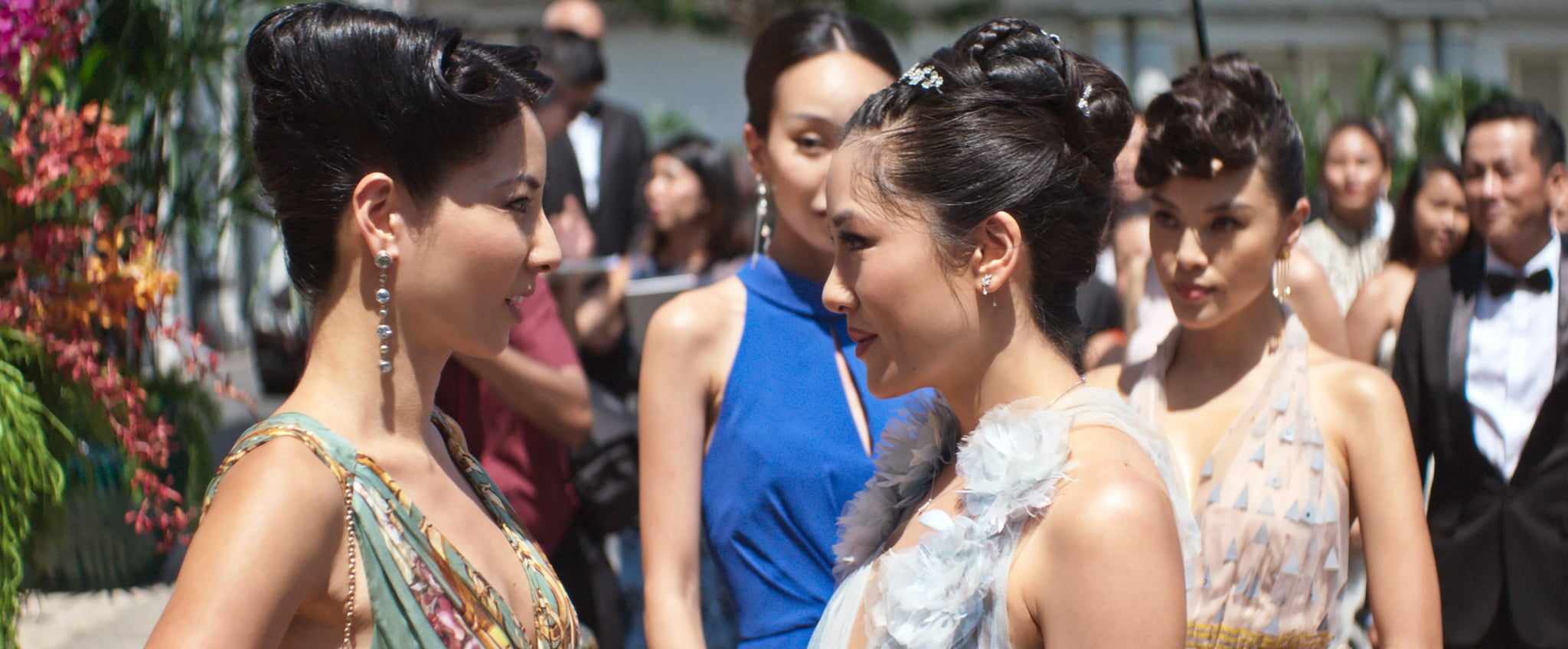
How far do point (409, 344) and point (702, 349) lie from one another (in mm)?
681

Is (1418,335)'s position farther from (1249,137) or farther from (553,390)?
(553,390)

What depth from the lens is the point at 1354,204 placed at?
5.43m

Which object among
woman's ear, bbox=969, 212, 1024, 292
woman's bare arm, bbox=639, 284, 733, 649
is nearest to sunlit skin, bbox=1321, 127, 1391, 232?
woman's bare arm, bbox=639, 284, 733, 649

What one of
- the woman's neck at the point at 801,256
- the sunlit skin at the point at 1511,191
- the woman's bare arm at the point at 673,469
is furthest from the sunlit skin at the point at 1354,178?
the woman's bare arm at the point at 673,469

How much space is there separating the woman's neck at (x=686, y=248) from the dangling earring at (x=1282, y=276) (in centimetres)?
347

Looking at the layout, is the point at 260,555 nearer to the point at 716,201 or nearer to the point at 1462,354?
the point at 1462,354

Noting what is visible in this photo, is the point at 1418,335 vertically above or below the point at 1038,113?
below

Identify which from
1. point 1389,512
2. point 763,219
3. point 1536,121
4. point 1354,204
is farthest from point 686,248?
point 1389,512

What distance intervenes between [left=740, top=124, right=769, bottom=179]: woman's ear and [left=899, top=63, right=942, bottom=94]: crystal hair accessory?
0.67 meters

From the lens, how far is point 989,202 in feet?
5.19

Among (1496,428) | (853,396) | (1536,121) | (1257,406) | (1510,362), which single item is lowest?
(1496,428)

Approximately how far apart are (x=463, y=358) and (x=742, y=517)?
111 centimetres

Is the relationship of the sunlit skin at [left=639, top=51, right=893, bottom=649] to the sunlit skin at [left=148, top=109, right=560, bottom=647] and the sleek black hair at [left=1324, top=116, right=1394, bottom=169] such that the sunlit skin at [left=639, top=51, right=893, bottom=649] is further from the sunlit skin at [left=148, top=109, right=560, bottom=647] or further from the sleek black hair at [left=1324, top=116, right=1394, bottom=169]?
the sleek black hair at [left=1324, top=116, right=1394, bottom=169]

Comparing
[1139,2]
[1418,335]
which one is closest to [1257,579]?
[1418,335]
